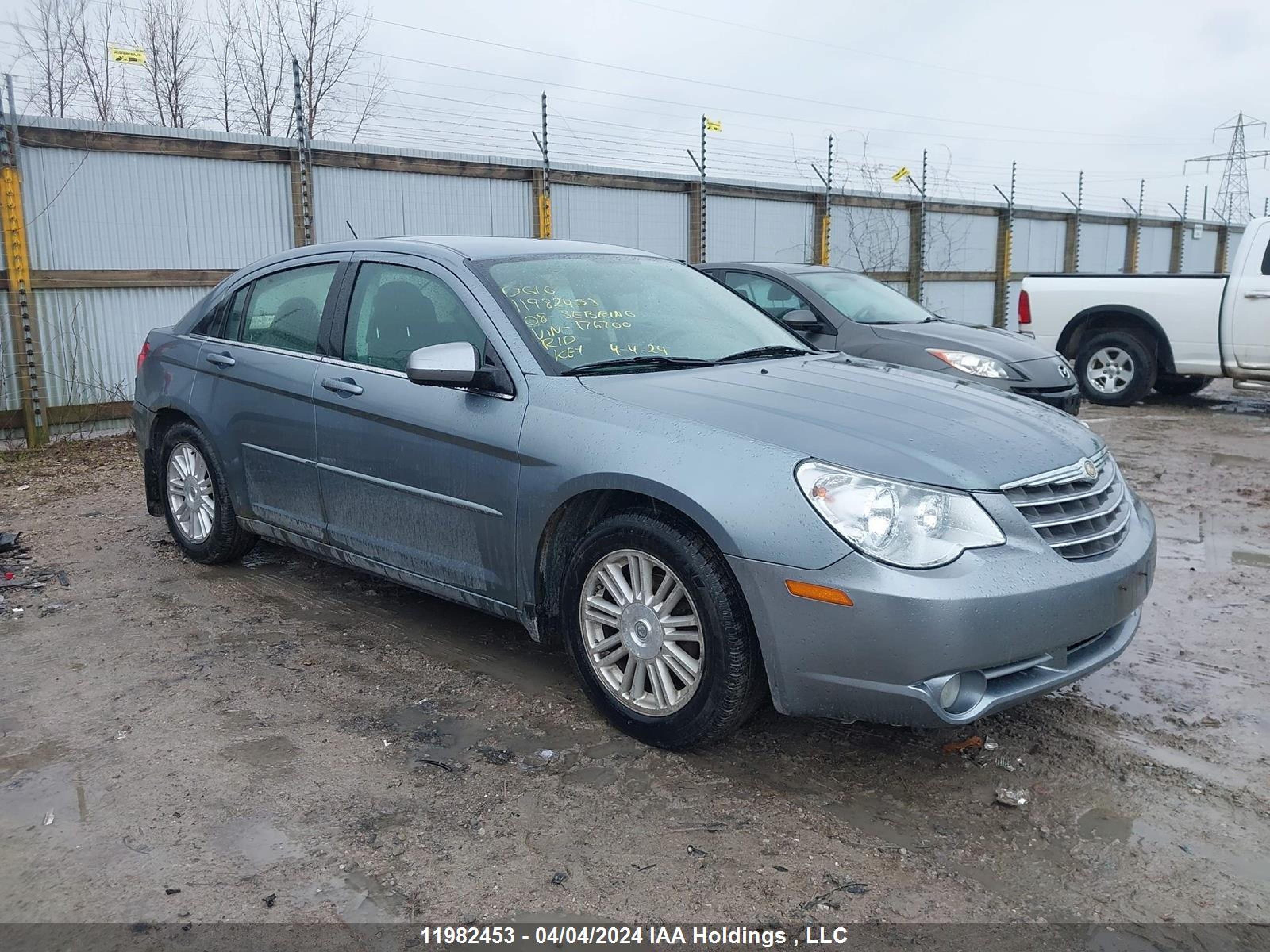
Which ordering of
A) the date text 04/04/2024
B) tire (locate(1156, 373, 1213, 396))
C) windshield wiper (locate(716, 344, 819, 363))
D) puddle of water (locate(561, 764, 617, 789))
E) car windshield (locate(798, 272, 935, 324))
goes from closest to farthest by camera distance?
the date text 04/04/2024 < puddle of water (locate(561, 764, 617, 789)) < windshield wiper (locate(716, 344, 819, 363)) < car windshield (locate(798, 272, 935, 324)) < tire (locate(1156, 373, 1213, 396))

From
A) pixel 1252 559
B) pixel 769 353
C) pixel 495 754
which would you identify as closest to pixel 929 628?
pixel 495 754

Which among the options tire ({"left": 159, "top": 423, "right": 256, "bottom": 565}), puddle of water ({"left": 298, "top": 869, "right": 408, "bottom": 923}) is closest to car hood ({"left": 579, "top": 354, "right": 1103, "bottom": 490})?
puddle of water ({"left": 298, "top": 869, "right": 408, "bottom": 923})

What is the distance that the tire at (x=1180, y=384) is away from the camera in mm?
12102

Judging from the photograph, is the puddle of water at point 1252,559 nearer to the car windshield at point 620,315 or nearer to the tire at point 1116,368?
the car windshield at point 620,315

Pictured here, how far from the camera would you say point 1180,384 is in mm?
12211

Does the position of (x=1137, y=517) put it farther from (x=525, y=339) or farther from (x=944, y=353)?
(x=944, y=353)

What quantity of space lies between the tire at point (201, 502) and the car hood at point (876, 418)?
96.7 inches

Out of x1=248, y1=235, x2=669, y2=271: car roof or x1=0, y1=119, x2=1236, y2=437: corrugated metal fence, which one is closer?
x1=248, y1=235, x2=669, y2=271: car roof

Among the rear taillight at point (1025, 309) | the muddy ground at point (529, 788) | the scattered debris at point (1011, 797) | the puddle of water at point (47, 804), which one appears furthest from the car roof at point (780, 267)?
the puddle of water at point (47, 804)

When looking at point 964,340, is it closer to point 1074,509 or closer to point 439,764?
point 1074,509

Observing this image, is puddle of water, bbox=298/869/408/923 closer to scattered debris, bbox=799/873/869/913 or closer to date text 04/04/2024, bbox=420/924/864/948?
date text 04/04/2024, bbox=420/924/864/948

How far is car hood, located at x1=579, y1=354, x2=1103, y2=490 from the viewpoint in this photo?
315 centimetres

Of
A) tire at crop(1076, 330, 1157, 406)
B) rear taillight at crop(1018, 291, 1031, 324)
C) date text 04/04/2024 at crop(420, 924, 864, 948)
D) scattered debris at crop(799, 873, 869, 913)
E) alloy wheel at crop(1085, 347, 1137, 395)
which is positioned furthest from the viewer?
rear taillight at crop(1018, 291, 1031, 324)

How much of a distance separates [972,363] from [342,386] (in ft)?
17.5
